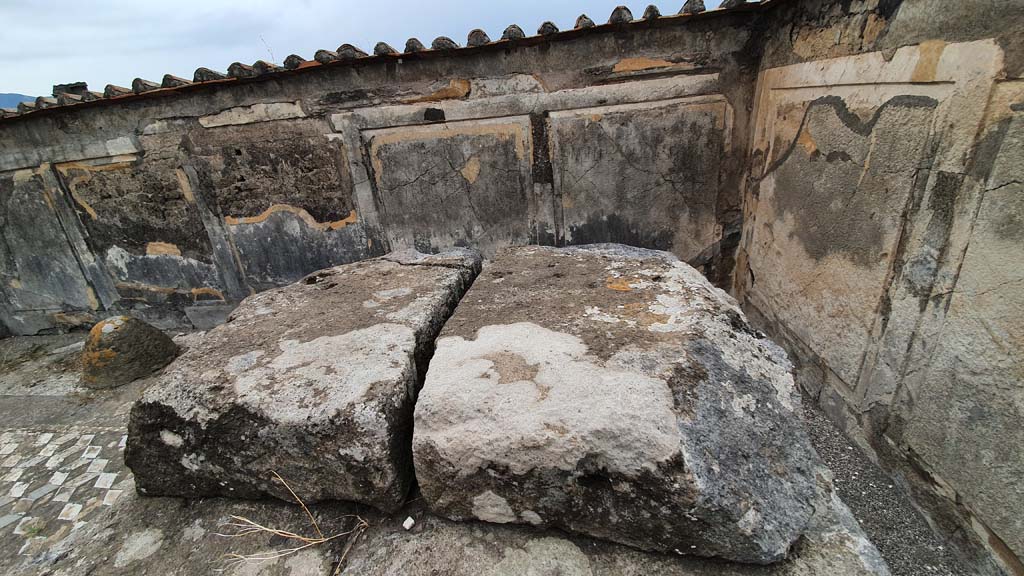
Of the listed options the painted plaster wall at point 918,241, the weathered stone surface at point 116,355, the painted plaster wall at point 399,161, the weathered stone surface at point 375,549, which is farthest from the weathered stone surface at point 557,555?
the weathered stone surface at point 116,355

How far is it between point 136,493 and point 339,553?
79 cm

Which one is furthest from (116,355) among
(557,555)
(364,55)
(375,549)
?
(557,555)

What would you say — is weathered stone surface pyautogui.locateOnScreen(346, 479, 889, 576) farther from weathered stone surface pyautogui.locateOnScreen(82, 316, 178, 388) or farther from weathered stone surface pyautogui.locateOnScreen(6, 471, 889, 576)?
weathered stone surface pyautogui.locateOnScreen(82, 316, 178, 388)

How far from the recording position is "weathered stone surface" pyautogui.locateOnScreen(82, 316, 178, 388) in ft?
9.05

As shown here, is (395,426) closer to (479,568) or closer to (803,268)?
(479,568)

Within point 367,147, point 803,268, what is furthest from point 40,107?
point 803,268

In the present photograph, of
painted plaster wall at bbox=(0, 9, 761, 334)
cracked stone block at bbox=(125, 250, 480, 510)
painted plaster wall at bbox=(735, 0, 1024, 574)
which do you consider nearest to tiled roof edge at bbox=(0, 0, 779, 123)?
painted plaster wall at bbox=(0, 9, 761, 334)

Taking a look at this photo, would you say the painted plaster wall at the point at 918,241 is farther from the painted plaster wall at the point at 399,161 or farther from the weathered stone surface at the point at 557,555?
the weathered stone surface at the point at 557,555

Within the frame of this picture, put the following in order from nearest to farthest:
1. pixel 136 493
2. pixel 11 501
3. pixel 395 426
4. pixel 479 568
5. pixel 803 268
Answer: pixel 479 568 → pixel 395 426 → pixel 136 493 → pixel 11 501 → pixel 803 268

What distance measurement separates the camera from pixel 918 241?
5.19 ft

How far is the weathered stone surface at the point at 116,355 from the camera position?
2758 mm

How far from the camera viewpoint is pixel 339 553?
1.05 metres

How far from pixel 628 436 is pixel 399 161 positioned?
2.79 m

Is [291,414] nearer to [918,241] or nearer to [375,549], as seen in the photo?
[375,549]
